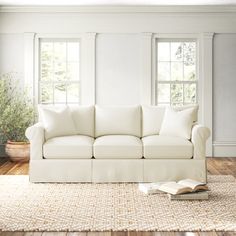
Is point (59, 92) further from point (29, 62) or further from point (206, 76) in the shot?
point (206, 76)

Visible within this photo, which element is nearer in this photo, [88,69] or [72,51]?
[88,69]

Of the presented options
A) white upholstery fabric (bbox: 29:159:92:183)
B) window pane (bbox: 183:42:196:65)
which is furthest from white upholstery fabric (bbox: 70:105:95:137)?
window pane (bbox: 183:42:196:65)

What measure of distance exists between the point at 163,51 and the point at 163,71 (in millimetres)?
345

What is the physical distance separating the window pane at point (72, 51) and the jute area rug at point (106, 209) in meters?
3.01

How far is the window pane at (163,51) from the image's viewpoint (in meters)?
7.38

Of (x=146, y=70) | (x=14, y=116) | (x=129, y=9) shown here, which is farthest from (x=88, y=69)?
(x=14, y=116)

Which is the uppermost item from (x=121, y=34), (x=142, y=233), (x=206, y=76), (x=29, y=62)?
(x=121, y=34)

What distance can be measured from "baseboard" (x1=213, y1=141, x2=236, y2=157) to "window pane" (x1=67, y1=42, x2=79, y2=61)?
112 inches

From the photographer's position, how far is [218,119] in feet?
24.2

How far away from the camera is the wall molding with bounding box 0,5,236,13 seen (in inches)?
283

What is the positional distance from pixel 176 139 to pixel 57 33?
3160 mm

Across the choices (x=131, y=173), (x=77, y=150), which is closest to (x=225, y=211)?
(x=131, y=173)

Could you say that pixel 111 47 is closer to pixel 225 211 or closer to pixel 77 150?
pixel 77 150

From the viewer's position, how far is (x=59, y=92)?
7.47 meters
